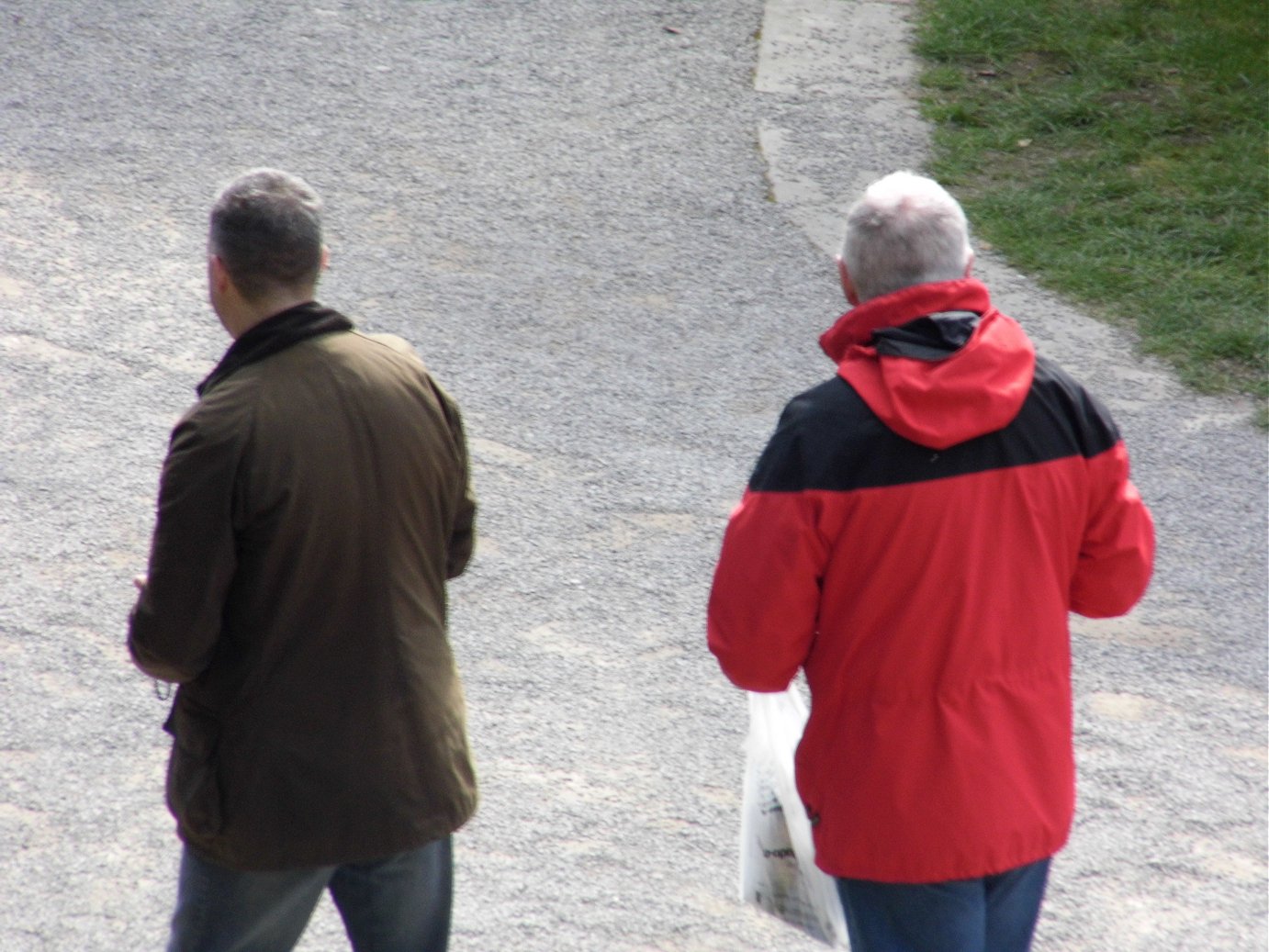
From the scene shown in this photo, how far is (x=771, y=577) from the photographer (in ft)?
7.50

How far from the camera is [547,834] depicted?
3719mm

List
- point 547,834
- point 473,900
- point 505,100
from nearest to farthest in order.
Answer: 1. point 473,900
2. point 547,834
3. point 505,100

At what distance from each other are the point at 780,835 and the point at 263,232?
1426 millimetres

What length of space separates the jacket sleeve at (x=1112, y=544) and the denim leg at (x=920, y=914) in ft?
1.79

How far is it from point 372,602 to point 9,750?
2014 millimetres

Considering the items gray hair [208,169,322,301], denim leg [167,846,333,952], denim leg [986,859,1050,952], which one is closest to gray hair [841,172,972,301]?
gray hair [208,169,322,301]

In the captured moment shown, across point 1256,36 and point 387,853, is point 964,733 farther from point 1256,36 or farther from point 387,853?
point 1256,36

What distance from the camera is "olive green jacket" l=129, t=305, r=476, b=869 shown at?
2.23m

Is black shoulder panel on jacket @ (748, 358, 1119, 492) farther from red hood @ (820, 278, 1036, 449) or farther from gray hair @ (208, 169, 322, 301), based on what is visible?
gray hair @ (208, 169, 322, 301)

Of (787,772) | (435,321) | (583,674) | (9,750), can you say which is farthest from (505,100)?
(787,772)

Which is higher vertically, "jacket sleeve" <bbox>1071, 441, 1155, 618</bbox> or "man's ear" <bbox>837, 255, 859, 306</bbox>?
"man's ear" <bbox>837, 255, 859, 306</bbox>

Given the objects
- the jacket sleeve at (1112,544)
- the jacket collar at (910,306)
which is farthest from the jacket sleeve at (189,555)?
the jacket sleeve at (1112,544)

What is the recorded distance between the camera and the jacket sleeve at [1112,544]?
2.42 metres

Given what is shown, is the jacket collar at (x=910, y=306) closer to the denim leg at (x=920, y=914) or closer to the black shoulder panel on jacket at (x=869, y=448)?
the black shoulder panel on jacket at (x=869, y=448)
